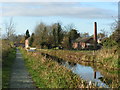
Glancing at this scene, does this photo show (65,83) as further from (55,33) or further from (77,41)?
(77,41)

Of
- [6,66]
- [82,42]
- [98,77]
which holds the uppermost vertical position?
[82,42]

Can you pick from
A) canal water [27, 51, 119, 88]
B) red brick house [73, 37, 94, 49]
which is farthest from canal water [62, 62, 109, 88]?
red brick house [73, 37, 94, 49]

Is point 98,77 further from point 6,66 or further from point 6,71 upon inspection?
point 6,66

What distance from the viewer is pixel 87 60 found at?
26.4m

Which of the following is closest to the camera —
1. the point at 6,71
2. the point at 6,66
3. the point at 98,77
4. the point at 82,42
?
the point at 6,71

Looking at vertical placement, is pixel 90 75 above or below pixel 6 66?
below

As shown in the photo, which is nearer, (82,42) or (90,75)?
(90,75)

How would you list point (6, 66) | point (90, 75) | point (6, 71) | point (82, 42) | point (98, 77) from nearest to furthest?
point (6, 71), point (98, 77), point (90, 75), point (6, 66), point (82, 42)

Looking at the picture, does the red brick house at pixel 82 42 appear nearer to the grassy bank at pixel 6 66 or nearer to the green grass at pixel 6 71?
the grassy bank at pixel 6 66

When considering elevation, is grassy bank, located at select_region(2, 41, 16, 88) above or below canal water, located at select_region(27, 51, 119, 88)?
above

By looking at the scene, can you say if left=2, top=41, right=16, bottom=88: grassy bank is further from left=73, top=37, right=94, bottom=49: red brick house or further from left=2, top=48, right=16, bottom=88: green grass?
left=73, top=37, right=94, bottom=49: red brick house

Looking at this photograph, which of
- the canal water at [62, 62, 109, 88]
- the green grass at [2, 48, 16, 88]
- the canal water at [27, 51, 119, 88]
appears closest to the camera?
the green grass at [2, 48, 16, 88]

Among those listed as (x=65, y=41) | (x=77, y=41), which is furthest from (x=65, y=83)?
(x=77, y=41)

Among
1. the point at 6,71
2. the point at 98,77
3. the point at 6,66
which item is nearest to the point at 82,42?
the point at 6,66
